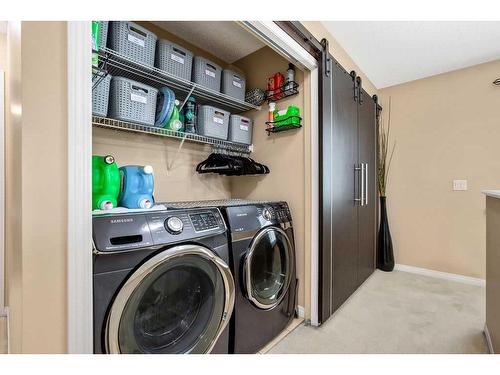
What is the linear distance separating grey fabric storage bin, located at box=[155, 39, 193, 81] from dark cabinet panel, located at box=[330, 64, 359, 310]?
119 centimetres

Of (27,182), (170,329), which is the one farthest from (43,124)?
(170,329)

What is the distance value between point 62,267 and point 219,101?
1.62 metres

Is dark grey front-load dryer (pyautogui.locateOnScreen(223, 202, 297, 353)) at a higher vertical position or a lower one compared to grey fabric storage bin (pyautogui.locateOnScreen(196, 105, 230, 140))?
lower

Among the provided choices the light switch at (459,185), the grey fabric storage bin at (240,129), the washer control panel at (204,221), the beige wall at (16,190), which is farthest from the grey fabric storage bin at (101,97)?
the light switch at (459,185)


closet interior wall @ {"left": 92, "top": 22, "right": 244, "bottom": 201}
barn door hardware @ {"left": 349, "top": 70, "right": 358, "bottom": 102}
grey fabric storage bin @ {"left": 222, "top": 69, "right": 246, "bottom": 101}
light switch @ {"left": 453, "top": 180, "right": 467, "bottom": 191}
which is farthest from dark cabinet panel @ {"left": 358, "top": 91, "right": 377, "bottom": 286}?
closet interior wall @ {"left": 92, "top": 22, "right": 244, "bottom": 201}

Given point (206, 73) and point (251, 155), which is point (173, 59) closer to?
point (206, 73)

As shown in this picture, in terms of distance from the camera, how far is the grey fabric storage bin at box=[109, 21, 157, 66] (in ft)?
4.19

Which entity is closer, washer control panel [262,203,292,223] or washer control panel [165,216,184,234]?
washer control panel [165,216,184,234]

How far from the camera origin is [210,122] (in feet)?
5.93

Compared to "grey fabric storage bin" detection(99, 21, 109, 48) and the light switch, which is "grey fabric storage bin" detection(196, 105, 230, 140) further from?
the light switch

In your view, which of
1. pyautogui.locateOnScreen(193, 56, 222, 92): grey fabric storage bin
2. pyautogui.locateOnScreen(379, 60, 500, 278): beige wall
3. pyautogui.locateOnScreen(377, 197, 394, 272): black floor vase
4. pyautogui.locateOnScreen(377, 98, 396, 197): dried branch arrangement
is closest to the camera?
pyautogui.locateOnScreen(193, 56, 222, 92): grey fabric storage bin

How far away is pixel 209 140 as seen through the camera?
1.89m

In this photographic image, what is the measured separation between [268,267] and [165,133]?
46.7 inches

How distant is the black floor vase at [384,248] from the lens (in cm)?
299
